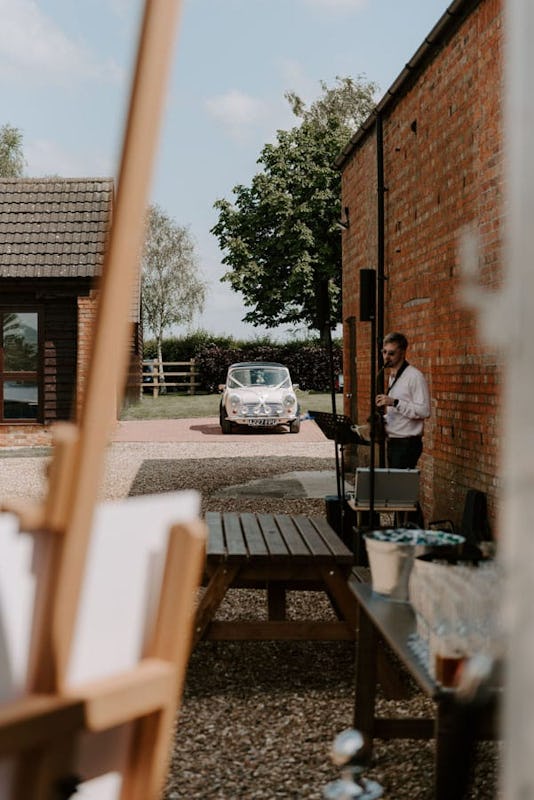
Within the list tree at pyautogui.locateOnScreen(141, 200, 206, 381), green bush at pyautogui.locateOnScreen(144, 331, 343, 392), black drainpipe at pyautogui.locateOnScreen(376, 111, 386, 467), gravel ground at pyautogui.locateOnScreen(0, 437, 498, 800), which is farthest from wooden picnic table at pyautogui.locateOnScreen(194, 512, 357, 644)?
tree at pyautogui.locateOnScreen(141, 200, 206, 381)

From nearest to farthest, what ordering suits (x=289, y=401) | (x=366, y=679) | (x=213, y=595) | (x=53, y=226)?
1. (x=366, y=679)
2. (x=213, y=595)
3. (x=53, y=226)
4. (x=289, y=401)

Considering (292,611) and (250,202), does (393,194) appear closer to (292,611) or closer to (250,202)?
(292,611)

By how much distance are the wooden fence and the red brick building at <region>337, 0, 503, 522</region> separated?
22.9 meters

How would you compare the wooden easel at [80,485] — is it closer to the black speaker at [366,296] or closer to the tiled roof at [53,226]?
the black speaker at [366,296]

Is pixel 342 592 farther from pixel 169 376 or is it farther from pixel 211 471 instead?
pixel 169 376

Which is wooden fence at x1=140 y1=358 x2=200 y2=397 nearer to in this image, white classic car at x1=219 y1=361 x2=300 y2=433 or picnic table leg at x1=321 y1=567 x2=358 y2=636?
white classic car at x1=219 y1=361 x2=300 y2=433

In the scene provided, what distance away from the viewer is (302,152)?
41.0 metres

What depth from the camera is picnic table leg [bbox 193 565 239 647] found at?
4414mm

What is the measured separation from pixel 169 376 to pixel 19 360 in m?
17.4

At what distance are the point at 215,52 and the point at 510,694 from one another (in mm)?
1282

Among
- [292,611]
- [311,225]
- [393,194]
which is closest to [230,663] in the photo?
[292,611]

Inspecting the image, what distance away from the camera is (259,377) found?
72.3ft

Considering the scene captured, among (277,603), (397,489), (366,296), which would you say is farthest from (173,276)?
(277,603)

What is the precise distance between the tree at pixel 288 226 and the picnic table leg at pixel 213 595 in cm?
3575
